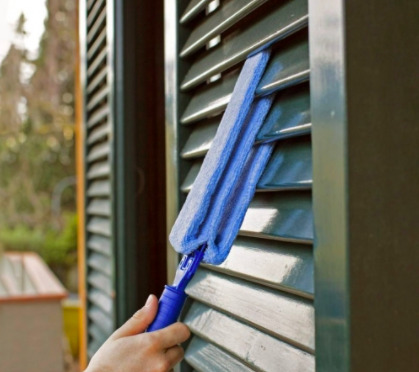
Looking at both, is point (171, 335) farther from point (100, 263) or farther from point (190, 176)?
point (100, 263)

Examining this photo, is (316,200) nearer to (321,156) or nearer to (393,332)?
(321,156)

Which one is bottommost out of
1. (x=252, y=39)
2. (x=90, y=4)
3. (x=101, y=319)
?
(x=101, y=319)

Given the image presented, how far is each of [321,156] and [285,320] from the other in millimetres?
241

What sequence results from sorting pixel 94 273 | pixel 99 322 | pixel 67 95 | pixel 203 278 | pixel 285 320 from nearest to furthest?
1. pixel 285 320
2. pixel 203 278
3. pixel 99 322
4. pixel 94 273
5. pixel 67 95

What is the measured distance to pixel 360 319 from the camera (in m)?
0.66

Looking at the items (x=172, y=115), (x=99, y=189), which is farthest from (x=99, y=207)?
(x=172, y=115)

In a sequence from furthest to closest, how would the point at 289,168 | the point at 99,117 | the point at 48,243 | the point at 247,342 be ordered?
the point at 48,243
the point at 99,117
the point at 247,342
the point at 289,168

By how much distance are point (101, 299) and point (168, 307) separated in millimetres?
1285

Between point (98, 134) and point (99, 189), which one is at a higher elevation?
point (98, 134)

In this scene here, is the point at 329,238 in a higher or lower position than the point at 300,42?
lower

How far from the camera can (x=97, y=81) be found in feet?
7.27

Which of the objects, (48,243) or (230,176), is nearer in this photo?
(230,176)

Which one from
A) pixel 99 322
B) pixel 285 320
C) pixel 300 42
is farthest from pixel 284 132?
pixel 99 322

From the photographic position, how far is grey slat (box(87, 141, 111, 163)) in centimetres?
212
